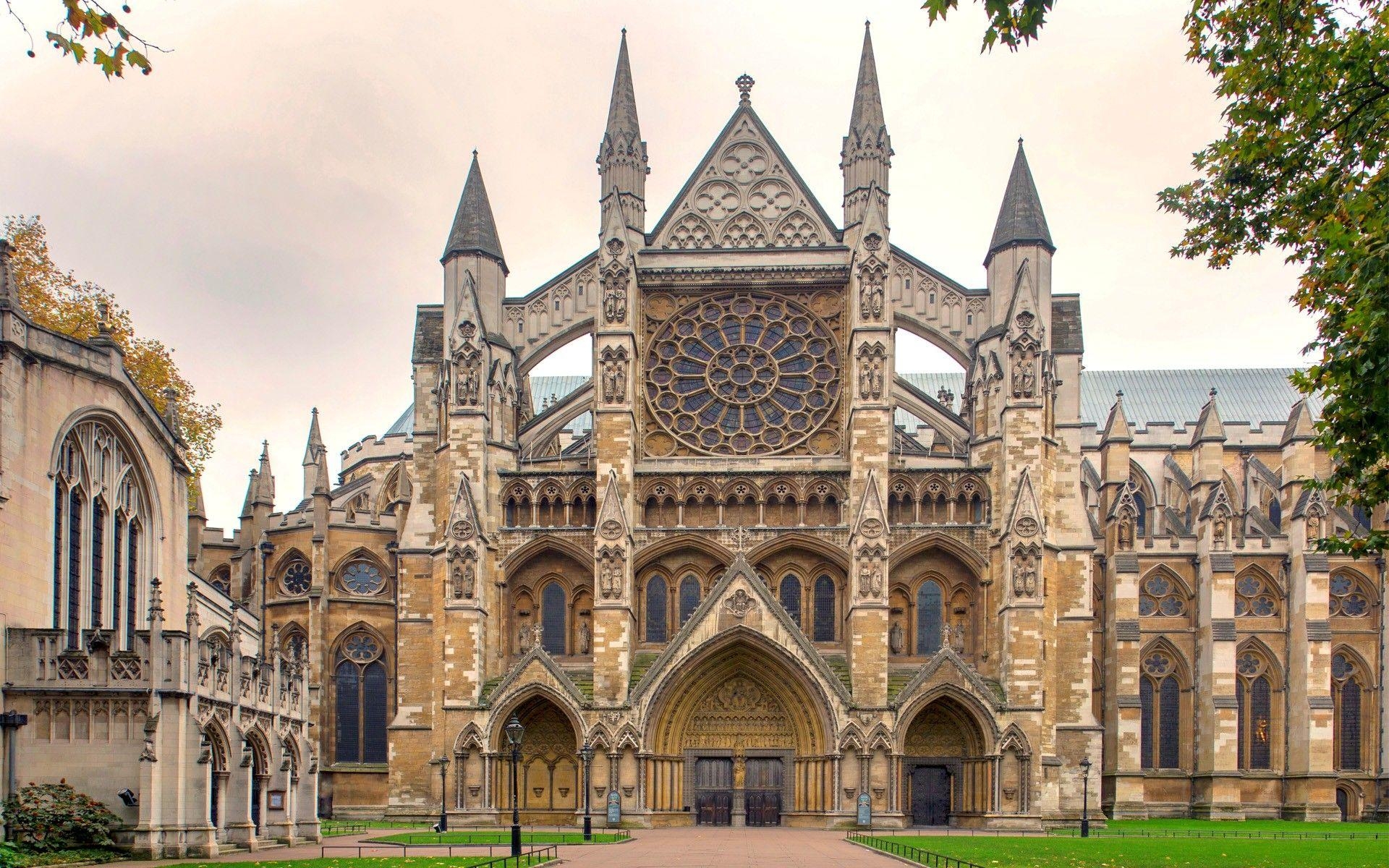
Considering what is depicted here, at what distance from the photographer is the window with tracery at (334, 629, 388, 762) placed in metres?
52.1

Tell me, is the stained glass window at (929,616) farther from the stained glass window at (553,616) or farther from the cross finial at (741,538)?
the stained glass window at (553,616)

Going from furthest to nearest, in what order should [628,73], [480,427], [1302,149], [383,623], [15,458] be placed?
1. [383,623]
2. [628,73]
3. [480,427]
4. [15,458]
5. [1302,149]

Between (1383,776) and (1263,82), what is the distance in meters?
44.7

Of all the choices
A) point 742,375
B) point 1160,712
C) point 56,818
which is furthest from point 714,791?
point 56,818

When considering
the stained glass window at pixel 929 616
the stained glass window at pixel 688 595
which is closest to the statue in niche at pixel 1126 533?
the stained glass window at pixel 929 616

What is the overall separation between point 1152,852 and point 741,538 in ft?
59.3

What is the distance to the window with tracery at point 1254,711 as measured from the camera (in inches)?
2221

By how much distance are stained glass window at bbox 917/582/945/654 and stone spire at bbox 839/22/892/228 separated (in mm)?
12539

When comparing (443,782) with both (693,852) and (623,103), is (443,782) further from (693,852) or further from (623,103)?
(623,103)

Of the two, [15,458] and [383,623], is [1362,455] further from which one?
[383,623]


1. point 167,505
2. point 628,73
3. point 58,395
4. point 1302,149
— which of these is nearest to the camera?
point 1302,149

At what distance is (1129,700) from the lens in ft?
175

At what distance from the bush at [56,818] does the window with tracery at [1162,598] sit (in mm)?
42409

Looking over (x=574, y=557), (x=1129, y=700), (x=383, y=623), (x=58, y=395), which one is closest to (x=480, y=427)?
(x=574, y=557)
